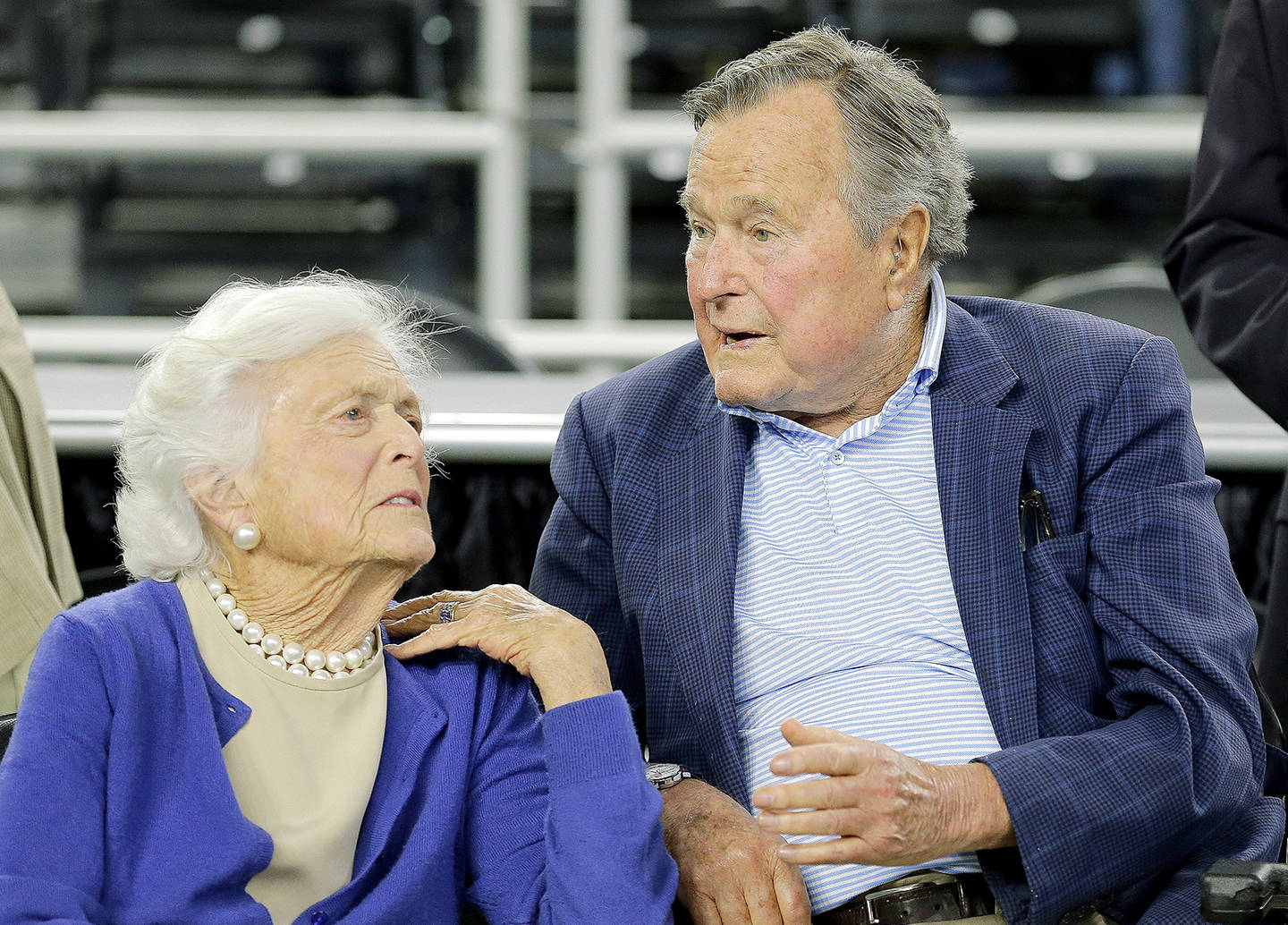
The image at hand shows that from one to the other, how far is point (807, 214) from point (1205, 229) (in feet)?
2.28

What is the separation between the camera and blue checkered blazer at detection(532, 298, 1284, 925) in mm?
1563

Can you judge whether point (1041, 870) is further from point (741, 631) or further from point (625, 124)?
point (625, 124)

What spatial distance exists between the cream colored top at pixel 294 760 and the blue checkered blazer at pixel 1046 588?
1.38 feet

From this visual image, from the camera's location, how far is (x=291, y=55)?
17.2 ft

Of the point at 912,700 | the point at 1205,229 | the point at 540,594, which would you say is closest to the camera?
the point at 912,700

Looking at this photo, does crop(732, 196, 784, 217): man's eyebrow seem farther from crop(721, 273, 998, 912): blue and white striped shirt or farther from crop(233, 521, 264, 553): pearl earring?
crop(233, 521, 264, 553): pearl earring

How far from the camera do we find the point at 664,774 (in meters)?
1.72

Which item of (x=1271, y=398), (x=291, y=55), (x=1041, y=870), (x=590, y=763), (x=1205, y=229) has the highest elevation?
(x=291, y=55)

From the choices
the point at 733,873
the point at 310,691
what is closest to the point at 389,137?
the point at 310,691

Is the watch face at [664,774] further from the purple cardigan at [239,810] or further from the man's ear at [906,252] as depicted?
the man's ear at [906,252]

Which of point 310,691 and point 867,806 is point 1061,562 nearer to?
point 867,806

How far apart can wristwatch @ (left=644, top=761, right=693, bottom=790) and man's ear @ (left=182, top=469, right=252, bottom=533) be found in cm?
55

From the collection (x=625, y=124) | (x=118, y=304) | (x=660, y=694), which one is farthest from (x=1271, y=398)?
(x=118, y=304)

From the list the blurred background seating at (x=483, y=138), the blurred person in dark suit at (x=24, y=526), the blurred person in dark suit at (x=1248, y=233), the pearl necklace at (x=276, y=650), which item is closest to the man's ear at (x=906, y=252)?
the blurred person in dark suit at (x=1248, y=233)
